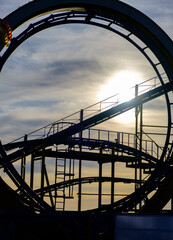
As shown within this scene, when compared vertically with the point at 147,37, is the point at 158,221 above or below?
below

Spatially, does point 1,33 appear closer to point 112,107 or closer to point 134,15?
point 134,15

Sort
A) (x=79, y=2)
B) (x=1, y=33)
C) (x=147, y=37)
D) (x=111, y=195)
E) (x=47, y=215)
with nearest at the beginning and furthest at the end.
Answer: (x=47, y=215) → (x=1, y=33) → (x=79, y=2) → (x=147, y=37) → (x=111, y=195)

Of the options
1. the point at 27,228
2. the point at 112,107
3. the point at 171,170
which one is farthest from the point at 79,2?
the point at 112,107

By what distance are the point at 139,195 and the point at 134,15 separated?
272 inches

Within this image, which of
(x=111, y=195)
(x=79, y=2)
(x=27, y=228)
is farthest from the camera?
(x=111, y=195)

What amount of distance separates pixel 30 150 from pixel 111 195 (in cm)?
598

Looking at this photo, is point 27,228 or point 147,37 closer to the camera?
point 27,228

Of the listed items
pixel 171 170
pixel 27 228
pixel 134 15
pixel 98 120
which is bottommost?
pixel 27 228

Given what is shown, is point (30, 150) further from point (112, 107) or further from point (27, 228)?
point (27, 228)

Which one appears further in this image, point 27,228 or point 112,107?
point 112,107

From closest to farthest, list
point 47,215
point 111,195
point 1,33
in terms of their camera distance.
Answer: point 47,215
point 1,33
point 111,195

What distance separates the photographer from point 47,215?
10.1 metres

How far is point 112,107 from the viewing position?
1137 inches

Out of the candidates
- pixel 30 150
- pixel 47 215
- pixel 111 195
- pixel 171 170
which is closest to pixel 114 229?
pixel 47 215
